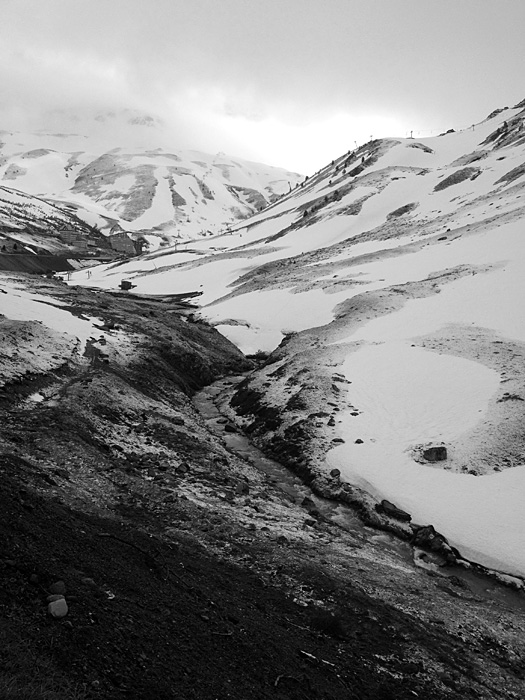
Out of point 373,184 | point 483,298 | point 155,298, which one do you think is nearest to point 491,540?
point 483,298

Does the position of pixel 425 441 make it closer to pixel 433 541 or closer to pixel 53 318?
pixel 433 541

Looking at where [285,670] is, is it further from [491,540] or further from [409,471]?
[409,471]

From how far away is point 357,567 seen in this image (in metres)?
14.9

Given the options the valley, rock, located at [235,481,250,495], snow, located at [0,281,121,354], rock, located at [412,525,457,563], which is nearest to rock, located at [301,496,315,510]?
the valley

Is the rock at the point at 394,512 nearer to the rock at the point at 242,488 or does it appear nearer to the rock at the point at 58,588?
the rock at the point at 242,488

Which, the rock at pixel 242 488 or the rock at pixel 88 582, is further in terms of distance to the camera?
the rock at pixel 242 488

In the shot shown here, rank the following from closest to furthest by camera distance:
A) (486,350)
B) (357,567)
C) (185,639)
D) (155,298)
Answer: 1. (185,639)
2. (357,567)
3. (486,350)
4. (155,298)

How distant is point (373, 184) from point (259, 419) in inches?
3347

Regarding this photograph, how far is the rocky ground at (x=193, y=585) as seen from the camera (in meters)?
7.70

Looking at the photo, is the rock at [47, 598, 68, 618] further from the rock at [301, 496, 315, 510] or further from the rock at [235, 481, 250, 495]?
the rock at [301, 496, 315, 510]

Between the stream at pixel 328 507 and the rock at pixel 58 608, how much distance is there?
12223 millimetres

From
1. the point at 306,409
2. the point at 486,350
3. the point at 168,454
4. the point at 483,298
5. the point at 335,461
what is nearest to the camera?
the point at 168,454

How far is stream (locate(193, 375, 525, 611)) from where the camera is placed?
15.1 meters

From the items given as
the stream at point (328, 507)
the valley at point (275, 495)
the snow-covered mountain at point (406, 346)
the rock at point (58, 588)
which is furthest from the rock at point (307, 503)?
the rock at point (58, 588)
